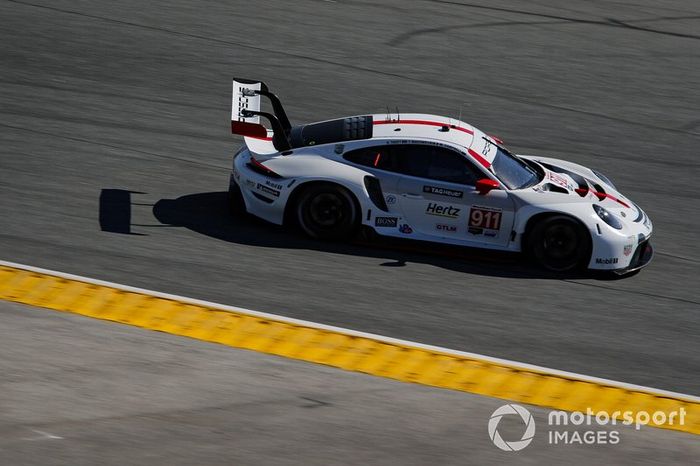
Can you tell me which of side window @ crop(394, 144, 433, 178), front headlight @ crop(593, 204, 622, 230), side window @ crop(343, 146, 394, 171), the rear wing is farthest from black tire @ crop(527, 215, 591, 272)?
the rear wing

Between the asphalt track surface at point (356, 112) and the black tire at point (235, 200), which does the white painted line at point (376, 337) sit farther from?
the black tire at point (235, 200)

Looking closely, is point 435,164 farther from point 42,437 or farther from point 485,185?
point 42,437

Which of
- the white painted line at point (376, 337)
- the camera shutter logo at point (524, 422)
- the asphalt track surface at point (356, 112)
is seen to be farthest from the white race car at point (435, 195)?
the camera shutter logo at point (524, 422)

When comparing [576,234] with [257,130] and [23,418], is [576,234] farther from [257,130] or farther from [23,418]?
[23,418]

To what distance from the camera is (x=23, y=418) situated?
268 inches

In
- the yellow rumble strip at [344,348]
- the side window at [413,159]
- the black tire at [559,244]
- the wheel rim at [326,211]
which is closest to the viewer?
the yellow rumble strip at [344,348]

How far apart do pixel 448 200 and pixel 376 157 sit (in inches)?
33.5

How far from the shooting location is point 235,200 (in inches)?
445

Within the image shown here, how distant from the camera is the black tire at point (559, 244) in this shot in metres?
10.3

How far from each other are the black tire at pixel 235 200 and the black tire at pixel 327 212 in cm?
74

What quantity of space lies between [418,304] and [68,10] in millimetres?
11291

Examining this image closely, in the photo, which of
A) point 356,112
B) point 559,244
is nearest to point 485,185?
point 559,244

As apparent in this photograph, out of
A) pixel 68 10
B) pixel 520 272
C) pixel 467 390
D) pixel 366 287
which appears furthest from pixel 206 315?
pixel 68 10

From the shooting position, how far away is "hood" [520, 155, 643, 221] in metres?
10.6
